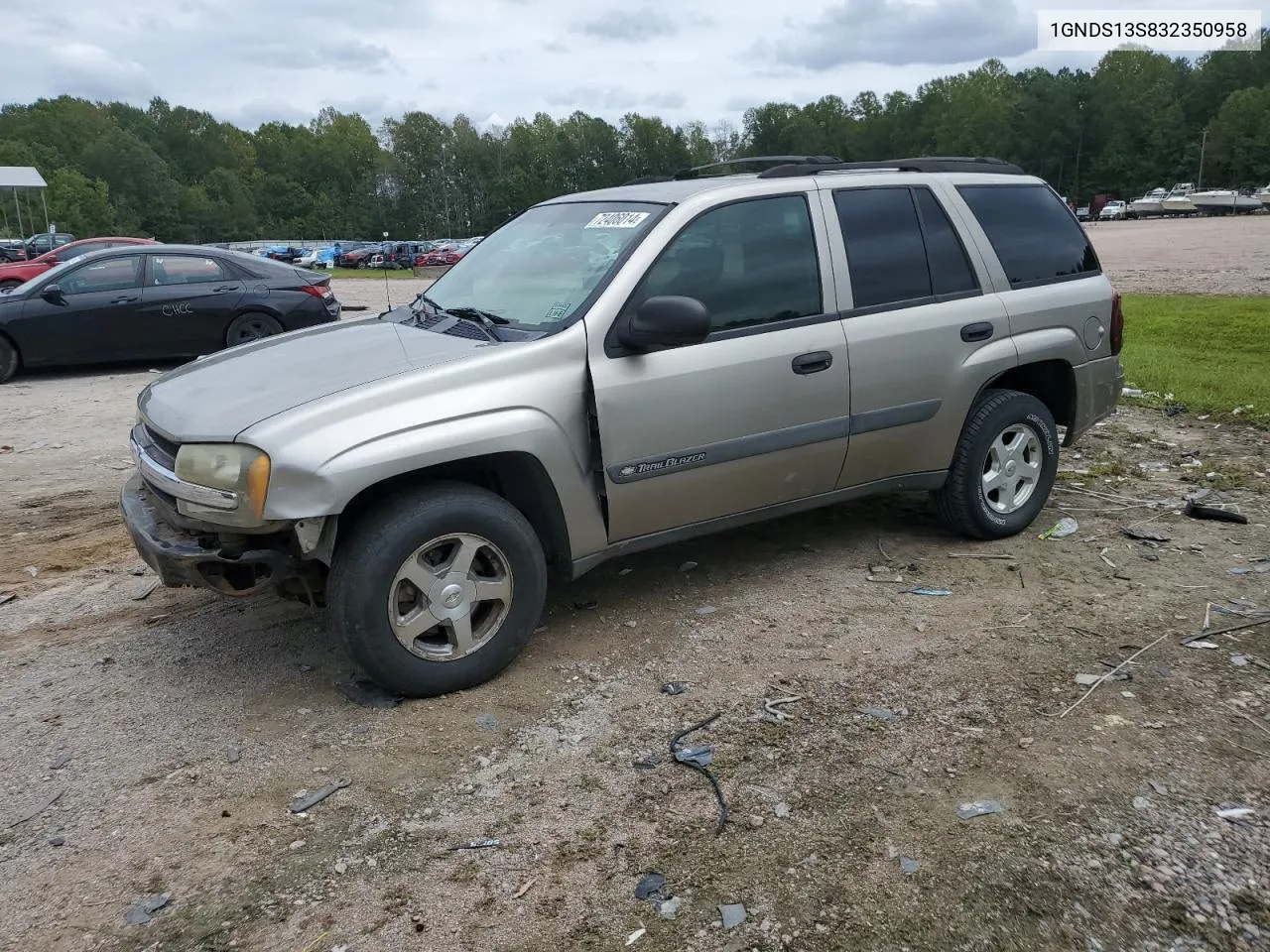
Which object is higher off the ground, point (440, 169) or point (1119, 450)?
point (440, 169)

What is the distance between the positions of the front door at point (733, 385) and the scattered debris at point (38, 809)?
2.14 meters

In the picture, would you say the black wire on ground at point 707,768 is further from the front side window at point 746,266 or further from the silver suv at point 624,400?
the front side window at point 746,266

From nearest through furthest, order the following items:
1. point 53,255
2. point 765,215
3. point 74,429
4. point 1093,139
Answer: point 765,215, point 74,429, point 53,255, point 1093,139

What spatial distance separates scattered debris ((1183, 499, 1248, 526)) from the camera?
5750 millimetres

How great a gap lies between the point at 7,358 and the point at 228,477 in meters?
9.83

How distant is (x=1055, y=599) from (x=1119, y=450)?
3.15 metres

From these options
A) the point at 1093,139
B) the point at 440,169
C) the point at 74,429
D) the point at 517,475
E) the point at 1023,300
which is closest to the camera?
the point at 517,475

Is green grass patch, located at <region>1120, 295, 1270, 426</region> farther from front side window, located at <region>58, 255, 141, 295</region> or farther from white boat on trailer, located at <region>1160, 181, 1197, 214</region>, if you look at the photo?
white boat on trailer, located at <region>1160, 181, 1197, 214</region>

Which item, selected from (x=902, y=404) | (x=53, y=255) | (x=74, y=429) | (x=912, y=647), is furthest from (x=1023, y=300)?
(x=53, y=255)

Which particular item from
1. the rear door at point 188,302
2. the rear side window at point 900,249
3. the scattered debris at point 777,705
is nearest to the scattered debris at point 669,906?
the scattered debris at point 777,705

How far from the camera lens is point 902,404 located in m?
4.96

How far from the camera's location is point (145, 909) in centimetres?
284

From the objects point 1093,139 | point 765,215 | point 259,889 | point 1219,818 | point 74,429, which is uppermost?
point 1093,139

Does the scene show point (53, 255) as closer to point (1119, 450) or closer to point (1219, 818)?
point (1119, 450)
